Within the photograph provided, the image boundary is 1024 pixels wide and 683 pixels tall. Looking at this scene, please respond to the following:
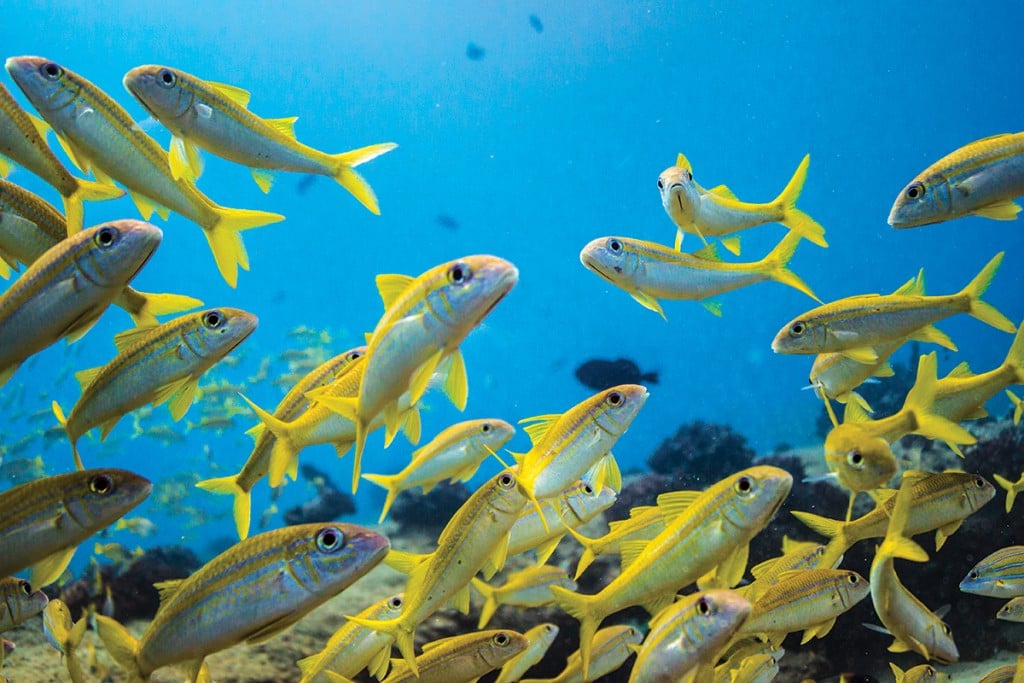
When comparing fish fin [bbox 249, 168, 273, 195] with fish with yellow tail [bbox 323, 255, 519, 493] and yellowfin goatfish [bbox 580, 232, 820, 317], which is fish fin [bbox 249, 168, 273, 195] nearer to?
fish with yellow tail [bbox 323, 255, 519, 493]

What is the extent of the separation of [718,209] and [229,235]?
2194mm

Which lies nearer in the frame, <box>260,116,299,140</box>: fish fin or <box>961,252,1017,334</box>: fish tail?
<box>260,116,299,140</box>: fish fin

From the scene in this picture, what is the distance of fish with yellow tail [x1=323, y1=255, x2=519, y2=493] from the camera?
1791 mm

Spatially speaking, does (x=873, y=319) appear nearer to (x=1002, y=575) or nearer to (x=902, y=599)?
(x=902, y=599)

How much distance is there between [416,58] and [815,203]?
36.6 m

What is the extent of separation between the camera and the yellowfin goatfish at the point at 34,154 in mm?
2291

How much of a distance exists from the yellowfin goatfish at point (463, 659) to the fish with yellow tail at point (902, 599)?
5.41 feet

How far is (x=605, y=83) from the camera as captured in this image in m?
42.3

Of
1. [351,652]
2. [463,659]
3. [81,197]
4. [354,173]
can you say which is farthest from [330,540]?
[81,197]

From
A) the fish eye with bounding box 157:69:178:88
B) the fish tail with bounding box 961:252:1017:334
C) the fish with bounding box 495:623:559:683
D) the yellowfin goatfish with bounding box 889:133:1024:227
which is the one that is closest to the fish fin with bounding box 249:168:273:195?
the fish eye with bounding box 157:69:178:88

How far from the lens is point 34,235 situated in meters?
2.46

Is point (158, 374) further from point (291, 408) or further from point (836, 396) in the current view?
point (836, 396)

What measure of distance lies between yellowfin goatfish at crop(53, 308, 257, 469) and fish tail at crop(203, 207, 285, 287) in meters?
0.21

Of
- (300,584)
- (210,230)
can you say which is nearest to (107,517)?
(300,584)
